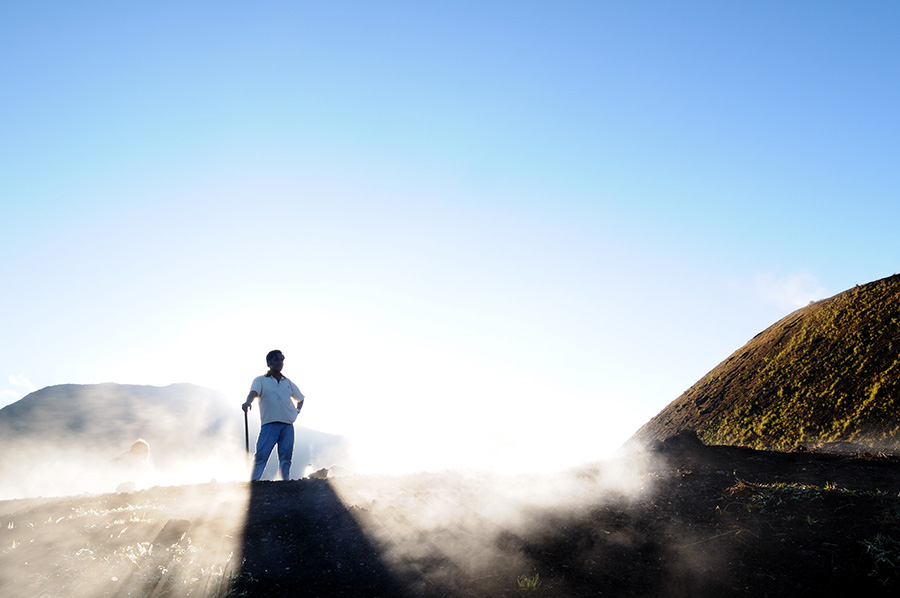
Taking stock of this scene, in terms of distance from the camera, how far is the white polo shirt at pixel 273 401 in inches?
337

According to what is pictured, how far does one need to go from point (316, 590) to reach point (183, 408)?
53866 millimetres

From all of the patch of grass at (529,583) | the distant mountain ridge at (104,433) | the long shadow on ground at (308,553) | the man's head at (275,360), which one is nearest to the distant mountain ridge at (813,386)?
the patch of grass at (529,583)

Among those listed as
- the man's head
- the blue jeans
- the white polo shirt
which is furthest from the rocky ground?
the man's head

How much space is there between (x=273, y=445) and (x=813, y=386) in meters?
10.0

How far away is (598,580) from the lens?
3.90 meters

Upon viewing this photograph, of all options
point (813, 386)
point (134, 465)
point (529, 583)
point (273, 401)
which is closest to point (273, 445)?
point (273, 401)

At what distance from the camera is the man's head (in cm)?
891

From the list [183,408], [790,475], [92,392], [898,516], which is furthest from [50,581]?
[183,408]

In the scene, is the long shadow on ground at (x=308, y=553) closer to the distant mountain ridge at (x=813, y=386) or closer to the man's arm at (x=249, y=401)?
the man's arm at (x=249, y=401)

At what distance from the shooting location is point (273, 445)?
28.4ft

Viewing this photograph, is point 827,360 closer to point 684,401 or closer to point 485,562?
point 684,401

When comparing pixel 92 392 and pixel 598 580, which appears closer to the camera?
pixel 598 580

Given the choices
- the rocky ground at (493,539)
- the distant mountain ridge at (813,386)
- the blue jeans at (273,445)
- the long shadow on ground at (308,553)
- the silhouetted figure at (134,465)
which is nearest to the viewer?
the rocky ground at (493,539)

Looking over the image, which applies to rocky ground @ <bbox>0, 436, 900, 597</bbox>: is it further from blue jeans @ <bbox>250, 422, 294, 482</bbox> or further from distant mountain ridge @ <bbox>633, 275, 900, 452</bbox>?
distant mountain ridge @ <bbox>633, 275, 900, 452</bbox>
